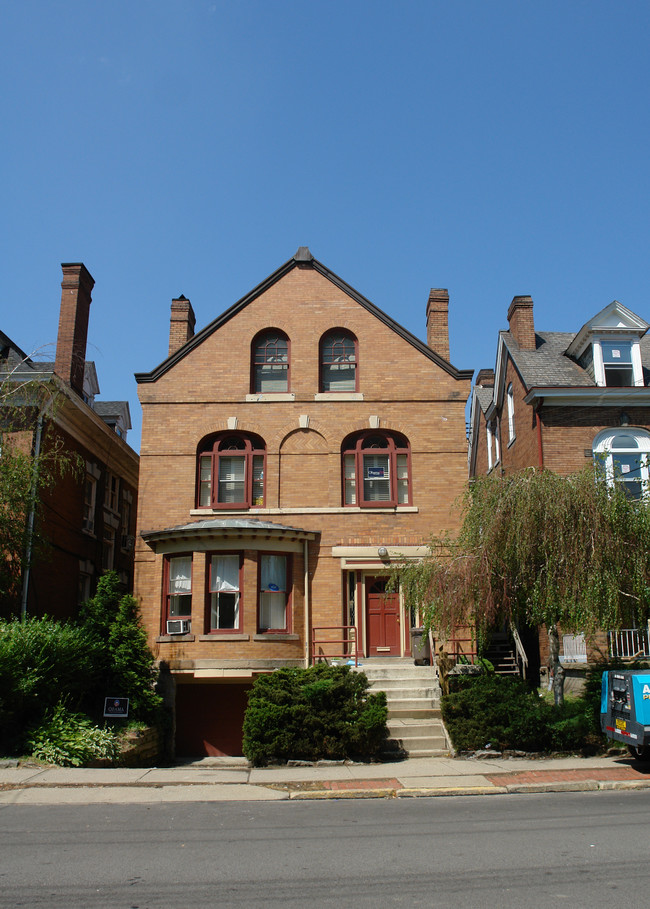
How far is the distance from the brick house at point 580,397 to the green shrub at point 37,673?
1114cm

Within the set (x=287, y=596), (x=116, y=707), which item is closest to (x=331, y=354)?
(x=287, y=596)

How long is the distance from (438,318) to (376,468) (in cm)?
500

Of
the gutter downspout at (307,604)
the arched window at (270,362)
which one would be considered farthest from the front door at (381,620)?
the arched window at (270,362)

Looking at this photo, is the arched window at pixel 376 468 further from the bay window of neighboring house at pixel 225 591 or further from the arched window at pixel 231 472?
the bay window of neighboring house at pixel 225 591

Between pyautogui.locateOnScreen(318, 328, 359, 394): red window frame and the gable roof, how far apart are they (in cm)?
95

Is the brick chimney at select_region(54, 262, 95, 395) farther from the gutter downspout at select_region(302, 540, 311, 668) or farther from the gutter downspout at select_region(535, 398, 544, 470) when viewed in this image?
the gutter downspout at select_region(535, 398, 544, 470)

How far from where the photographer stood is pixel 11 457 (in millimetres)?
17953

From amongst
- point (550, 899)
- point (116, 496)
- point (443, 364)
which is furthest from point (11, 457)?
point (550, 899)

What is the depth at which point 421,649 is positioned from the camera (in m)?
18.4

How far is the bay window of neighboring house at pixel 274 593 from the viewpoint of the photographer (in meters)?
19.1

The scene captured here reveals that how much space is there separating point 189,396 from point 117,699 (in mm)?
8456

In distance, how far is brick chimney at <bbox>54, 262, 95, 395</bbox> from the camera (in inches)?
903

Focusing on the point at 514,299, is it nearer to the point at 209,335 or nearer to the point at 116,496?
the point at 209,335

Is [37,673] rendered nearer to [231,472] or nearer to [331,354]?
[231,472]
